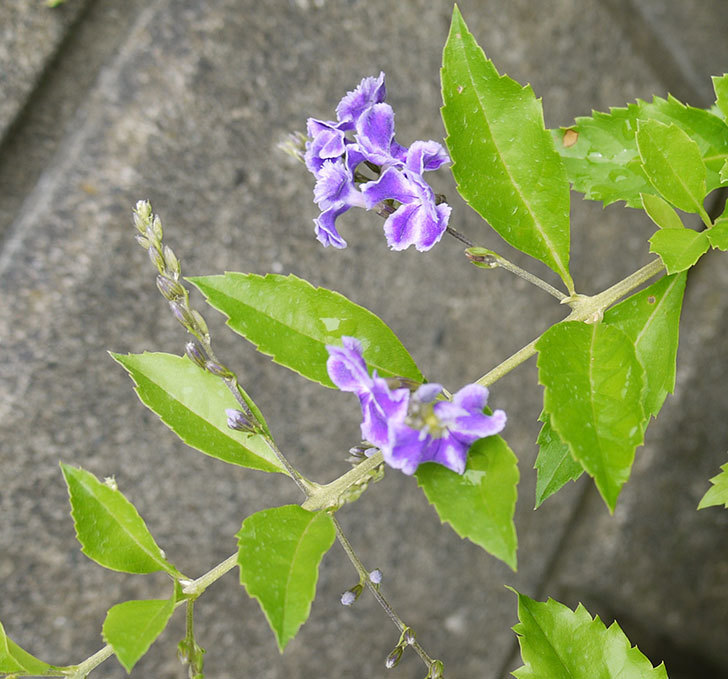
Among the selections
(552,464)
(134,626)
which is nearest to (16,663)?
(134,626)

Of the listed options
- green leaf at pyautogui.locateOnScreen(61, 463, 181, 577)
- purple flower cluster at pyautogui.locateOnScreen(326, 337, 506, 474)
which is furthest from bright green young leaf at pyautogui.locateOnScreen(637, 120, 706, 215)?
green leaf at pyautogui.locateOnScreen(61, 463, 181, 577)

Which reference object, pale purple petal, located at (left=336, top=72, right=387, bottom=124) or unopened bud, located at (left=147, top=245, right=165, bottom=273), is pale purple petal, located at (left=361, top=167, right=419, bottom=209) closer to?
pale purple petal, located at (left=336, top=72, right=387, bottom=124)

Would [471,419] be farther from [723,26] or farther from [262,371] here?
[723,26]

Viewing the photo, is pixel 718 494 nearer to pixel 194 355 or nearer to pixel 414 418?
pixel 414 418

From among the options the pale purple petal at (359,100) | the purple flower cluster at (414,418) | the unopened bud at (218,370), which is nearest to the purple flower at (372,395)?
the purple flower cluster at (414,418)

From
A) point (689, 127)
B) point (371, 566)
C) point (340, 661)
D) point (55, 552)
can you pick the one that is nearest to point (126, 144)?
point (55, 552)

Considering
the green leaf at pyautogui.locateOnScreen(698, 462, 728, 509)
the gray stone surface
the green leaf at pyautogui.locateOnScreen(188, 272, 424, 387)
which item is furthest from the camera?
the gray stone surface

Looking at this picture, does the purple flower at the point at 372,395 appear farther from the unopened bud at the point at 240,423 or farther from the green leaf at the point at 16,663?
the green leaf at the point at 16,663
